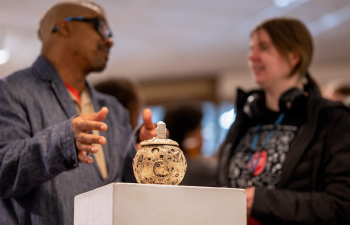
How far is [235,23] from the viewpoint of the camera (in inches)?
217

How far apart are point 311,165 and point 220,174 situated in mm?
438

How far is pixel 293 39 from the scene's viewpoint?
201 cm

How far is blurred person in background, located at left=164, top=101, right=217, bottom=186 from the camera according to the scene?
250 cm

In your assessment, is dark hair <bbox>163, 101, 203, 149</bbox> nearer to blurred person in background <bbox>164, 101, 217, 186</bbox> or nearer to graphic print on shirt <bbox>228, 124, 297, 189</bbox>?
blurred person in background <bbox>164, 101, 217, 186</bbox>

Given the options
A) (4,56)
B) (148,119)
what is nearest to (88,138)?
(148,119)

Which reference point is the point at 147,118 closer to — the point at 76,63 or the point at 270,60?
the point at 76,63

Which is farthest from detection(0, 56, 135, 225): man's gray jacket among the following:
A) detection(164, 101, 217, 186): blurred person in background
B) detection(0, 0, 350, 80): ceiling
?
detection(0, 0, 350, 80): ceiling

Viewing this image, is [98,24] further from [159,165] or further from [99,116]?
[159,165]

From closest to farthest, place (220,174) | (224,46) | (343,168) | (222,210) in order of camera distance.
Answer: (222,210) → (343,168) → (220,174) → (224,46)

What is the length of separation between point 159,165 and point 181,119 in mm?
1552

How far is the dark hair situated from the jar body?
1480 millimetres

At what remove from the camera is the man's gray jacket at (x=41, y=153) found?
1.26 meters

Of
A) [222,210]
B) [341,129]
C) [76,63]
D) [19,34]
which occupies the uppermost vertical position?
[19,34]

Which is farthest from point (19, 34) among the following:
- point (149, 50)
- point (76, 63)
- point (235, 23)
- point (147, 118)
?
point (147, 118)
